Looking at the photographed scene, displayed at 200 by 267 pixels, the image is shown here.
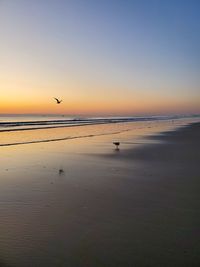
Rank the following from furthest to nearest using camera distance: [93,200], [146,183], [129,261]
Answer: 1. [146,183]
2. [93,200]
3. [129,261]

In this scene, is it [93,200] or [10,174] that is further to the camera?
[10,174]

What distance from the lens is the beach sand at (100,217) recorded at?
4254 mm

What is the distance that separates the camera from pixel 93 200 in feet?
22.9

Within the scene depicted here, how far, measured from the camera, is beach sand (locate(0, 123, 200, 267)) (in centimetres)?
425

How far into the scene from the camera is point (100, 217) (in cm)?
581

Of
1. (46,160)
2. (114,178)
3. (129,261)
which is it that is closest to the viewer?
(129,261)

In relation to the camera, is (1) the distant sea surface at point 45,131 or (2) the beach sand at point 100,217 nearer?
(2) the beach sand at point 100,217

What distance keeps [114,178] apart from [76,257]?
528cm

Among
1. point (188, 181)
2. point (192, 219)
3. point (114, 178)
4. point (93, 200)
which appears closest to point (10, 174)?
point (114, 178)

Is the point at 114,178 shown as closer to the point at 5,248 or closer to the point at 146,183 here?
the point at 146,183

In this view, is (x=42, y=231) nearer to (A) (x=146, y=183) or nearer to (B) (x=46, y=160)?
(A) (x=146, y=183)

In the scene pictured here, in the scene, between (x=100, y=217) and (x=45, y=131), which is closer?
(x=100, y=217)

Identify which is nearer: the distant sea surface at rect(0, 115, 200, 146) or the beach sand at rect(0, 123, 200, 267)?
the beach sand at rect(0, 123, 200, 267)

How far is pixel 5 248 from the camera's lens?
444 centimetres
